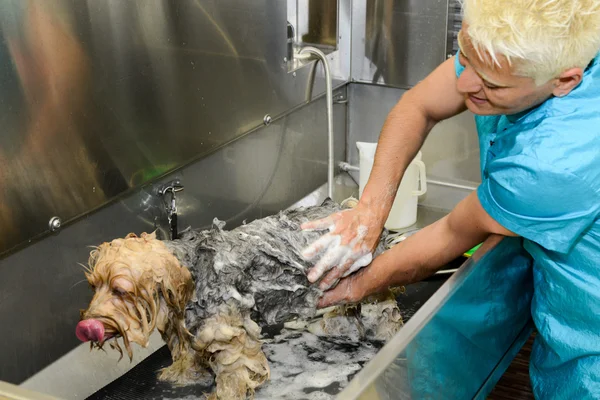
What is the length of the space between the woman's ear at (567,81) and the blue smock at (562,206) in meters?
0.01

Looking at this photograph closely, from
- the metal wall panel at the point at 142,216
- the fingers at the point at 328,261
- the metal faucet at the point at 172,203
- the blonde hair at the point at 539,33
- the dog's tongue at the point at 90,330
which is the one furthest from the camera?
the metal faucet at the point at 172,203

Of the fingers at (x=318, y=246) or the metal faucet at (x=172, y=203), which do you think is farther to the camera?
the metal faucet at (x=172, y=203)

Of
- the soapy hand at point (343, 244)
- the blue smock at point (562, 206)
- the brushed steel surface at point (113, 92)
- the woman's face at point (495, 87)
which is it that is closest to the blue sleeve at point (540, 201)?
the blue smock at point (562, 206)

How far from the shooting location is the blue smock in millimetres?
1439

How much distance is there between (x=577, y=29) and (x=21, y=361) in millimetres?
1562

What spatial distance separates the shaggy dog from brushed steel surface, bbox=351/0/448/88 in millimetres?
1271

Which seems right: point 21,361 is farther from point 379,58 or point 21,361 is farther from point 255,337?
point 379,58

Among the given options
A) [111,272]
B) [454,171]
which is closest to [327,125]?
[454,171]

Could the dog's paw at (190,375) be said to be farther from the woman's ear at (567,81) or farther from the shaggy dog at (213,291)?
the woman's ear at (567,81)

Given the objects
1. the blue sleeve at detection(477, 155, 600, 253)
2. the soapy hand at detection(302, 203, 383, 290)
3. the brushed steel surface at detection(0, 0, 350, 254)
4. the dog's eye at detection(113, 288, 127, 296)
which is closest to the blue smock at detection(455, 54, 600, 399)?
the blue sleeve at detection(477, 155, 600, 253)

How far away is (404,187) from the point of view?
2.88 m

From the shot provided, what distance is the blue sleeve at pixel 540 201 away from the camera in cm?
144

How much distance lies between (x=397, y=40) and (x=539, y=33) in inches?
65.9

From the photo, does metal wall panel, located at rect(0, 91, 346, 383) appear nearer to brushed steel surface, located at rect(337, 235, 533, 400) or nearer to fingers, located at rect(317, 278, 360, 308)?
fingers, located at rect(317, 278, 360, 308)
